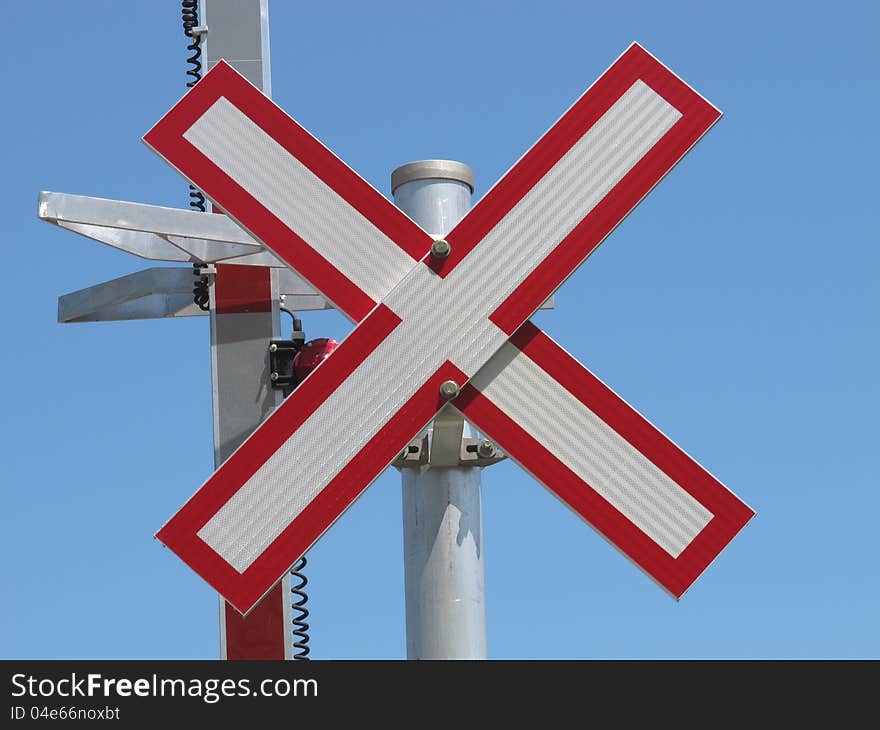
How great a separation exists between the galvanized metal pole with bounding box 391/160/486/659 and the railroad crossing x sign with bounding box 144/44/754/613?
17 centimetres

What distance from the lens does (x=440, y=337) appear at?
2.82m

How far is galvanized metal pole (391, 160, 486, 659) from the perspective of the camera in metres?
2.98

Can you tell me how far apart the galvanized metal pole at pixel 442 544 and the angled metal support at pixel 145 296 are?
104 cm

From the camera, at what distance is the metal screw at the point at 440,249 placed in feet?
9.27

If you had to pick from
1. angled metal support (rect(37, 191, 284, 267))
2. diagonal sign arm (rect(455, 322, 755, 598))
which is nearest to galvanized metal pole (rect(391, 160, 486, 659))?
diagonal sign arm (rect(455, 322, 755, 598))

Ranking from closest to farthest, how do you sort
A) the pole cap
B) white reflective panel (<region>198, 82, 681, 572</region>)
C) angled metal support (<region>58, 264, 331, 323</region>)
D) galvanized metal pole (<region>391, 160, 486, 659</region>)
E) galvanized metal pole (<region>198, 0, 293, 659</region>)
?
white reflective panel (<region>198, 82, 681, 572</region>), galvanized metal pole (<region>391, 160, 486, 659</region>), the pole cap, galvanized metal pole (<region>198, 0, 293, 659</region>), angled metal support (<region>58, 264, 331, 323</region>)

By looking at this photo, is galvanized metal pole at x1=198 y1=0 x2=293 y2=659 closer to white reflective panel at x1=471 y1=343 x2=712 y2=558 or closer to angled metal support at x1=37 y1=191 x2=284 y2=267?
angled metal support at x1=37 y1=191 x2=284 y2=267

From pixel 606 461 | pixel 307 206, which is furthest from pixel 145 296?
pixel 606 461

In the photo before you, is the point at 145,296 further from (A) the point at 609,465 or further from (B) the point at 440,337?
(A) the point at 609,465

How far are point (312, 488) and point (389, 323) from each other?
364mm

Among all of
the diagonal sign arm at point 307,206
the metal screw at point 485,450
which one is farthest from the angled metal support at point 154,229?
the metal screw at point 485,450

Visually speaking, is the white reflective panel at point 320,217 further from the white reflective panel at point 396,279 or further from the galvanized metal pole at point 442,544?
the galvanized metal pole at point 442,544

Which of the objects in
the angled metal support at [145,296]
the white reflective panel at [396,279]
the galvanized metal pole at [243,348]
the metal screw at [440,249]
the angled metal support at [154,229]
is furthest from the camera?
the angled metal support at [145,296]

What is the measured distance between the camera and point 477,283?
2.85 meters
